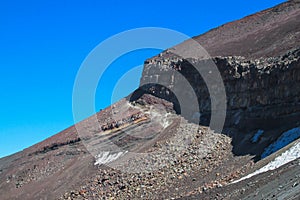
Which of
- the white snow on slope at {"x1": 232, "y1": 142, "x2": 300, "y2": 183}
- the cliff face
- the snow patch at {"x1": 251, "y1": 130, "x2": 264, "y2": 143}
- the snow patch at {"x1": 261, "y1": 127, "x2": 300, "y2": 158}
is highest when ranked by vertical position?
the cliff face

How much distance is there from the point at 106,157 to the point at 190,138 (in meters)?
8.27

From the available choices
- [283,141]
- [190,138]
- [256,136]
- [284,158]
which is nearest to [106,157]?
[190,138]

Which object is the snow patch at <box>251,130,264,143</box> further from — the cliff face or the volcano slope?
the cliff face

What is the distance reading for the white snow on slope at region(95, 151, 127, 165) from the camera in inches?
1544

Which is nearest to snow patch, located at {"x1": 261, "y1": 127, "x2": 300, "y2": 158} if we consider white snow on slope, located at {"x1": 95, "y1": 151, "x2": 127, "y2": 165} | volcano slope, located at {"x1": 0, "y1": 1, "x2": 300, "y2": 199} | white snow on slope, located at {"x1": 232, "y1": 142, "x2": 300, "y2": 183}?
volcano slope, located at {"x1": 0, "y1": 1, "x2": 300, "y2": 199}

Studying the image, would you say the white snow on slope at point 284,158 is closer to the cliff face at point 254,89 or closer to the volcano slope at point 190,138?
the volcano slope at point 190,138

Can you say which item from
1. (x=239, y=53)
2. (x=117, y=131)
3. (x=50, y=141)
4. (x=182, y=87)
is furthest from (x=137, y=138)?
(x=50, y=141)

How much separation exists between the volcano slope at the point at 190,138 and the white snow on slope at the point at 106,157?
0.44 feet

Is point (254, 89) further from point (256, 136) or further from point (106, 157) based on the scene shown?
point (106, 157)

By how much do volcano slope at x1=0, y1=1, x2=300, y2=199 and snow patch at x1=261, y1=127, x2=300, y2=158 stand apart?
88 millimetres

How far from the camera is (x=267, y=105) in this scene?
3366cm

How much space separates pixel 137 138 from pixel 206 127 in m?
7.40

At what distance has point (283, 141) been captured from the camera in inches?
1112

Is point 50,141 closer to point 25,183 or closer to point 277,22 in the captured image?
point 25,183
